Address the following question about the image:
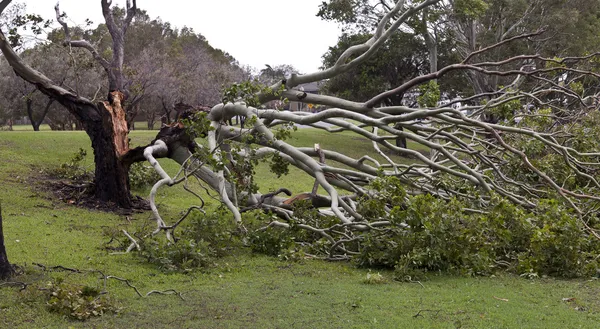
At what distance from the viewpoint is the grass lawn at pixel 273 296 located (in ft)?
18.0

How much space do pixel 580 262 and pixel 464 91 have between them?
88.7 feet

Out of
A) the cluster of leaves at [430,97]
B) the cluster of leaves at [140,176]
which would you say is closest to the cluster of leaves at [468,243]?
the cluster of leaves at [430,97]

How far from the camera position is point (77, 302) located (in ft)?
17.9

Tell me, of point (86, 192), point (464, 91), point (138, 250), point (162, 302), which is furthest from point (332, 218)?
point (464, 91)

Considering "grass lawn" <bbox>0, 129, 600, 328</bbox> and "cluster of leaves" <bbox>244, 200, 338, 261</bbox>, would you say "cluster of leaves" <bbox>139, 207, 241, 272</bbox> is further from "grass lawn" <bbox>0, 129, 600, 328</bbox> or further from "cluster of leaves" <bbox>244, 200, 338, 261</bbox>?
"cluster of leaves" <bbox>244, 200, 338, 261</bbox>

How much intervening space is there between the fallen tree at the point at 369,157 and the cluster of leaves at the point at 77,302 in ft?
7.67

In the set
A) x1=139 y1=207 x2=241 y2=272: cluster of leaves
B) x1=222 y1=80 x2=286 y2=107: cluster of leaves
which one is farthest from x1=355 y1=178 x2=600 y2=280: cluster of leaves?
x1=222 y1=80 x2=286 y2=107: cluster of leaves

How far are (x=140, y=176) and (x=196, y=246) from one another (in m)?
6.71

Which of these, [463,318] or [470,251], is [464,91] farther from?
[463,318]

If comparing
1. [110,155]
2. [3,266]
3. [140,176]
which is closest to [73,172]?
[140,176]

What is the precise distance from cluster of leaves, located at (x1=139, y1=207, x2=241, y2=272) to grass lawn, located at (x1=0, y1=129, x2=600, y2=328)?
16 centimetres

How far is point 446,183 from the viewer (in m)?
10.5

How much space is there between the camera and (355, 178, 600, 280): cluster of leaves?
7656 millimetres

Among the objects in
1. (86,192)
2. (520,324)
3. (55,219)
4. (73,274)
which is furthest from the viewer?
(86,192)
